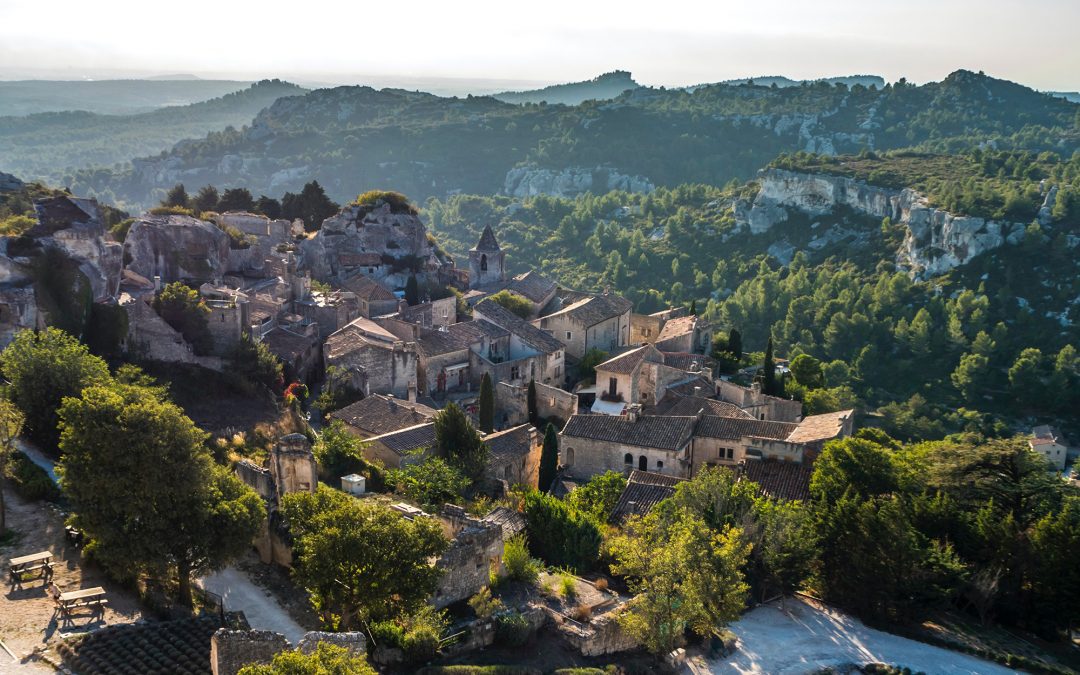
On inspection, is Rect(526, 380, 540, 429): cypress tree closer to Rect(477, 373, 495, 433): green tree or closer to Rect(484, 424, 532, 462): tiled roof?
Rect(477, 373, 495, 433): green tree

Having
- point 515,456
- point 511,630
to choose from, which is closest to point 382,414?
point 515,456

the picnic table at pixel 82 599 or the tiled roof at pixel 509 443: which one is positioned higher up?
the picnic table at pixel 82 599

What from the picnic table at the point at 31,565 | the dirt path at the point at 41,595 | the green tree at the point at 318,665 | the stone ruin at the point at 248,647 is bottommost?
the dirt path at the point at 41,595

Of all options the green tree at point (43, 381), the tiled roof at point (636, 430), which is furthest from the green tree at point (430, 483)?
the green tree at point (43, 381)

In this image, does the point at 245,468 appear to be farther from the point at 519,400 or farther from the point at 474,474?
the point at 519,400

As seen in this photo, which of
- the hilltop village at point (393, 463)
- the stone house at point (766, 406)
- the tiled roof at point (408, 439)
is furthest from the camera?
the stone house at point (766, 406)

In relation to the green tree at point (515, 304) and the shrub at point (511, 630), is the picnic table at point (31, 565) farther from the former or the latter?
the green tree at point (515, 304)

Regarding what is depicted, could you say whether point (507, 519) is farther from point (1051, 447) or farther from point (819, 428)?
point (1051, 447)
